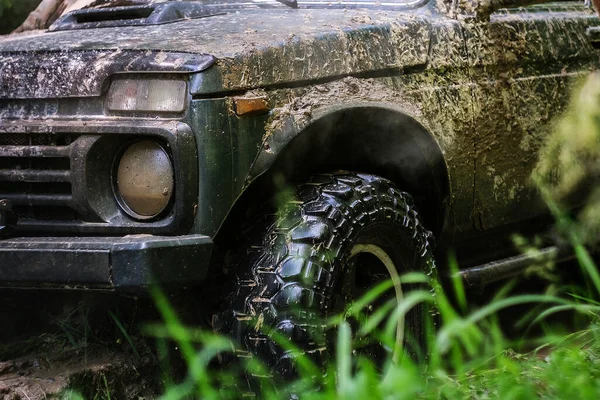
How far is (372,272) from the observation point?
3572 millimetres

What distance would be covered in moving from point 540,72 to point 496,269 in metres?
0.89

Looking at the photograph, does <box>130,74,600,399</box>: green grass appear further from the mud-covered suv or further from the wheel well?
the wheel well

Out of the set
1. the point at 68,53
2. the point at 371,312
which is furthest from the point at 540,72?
the point at 68,53

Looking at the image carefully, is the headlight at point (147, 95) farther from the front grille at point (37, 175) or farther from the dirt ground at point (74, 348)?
the dirt ground at point (74, 348)

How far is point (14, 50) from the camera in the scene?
3.35 meters

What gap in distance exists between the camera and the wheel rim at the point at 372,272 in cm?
345

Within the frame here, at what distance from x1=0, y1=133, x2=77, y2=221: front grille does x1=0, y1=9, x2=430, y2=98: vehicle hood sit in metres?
0.16

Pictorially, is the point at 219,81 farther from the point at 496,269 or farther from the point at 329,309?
the point at 496,269

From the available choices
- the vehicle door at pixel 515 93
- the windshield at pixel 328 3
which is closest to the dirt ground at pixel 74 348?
the windshield at pixel 328 3

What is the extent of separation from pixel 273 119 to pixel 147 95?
419 mm

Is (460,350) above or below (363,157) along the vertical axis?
below

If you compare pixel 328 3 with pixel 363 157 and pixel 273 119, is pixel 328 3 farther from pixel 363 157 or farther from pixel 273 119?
pixel 273 119

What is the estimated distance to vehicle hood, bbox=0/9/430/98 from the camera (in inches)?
122

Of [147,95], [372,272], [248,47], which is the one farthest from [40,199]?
[372,272]
